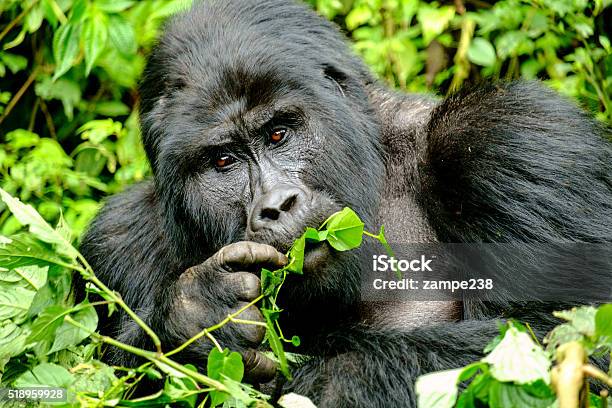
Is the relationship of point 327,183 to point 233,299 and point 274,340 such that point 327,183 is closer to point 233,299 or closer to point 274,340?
point 233,299

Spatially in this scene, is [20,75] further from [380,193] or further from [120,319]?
[380,193]

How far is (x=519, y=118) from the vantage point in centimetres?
345

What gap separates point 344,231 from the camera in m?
2.96

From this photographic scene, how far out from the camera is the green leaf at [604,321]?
6.65 feet

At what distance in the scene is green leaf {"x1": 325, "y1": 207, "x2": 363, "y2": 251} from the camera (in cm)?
294

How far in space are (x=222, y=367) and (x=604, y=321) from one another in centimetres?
106

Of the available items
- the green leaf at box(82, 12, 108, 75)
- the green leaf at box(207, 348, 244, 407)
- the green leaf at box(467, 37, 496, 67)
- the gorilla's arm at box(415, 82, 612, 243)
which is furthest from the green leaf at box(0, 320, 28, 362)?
the green leaf at box(467, 37, 496, 67)

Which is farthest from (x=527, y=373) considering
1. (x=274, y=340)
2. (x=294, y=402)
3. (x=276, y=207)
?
(x=276, y=207)

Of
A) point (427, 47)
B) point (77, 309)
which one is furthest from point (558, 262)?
point (427, 47)

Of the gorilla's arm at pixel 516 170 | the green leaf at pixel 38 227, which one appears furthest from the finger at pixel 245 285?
the gorilla's arm at pixel 516 170

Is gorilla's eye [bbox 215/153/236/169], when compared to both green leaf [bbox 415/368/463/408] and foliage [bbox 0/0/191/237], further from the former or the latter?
green leaf [bbox 415/368/463/408]

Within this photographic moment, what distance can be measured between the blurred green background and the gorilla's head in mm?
967

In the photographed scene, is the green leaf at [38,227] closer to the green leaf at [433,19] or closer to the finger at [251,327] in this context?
the finger at [251,327]

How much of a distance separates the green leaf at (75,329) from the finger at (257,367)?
0.54 metres
